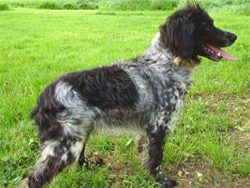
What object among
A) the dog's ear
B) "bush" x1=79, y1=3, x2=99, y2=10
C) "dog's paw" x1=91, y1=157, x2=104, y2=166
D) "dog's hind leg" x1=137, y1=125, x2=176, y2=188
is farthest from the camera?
"bush" x1=79, y1=3, x2=99, y2=10

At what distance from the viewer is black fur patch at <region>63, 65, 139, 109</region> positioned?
238 centimetres

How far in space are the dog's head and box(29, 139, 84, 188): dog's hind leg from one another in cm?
138

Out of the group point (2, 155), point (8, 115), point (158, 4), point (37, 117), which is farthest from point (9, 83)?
point (158, 4)

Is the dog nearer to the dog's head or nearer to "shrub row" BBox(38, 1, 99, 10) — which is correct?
the dog's head

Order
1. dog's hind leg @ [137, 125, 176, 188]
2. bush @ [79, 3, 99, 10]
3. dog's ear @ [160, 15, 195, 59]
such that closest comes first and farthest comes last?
dog's ear @ [160, 15, 195, 59], dog's hind leg @ [137, 125, 176, 188], bush @ [79, 3, 99, 10]

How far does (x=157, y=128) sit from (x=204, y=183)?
775 millimetres

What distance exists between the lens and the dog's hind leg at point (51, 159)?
2318 millimetres

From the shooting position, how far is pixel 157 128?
2701mm

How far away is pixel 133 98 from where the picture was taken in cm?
252

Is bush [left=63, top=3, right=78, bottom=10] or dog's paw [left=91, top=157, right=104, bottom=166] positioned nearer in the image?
dog's paw [left=91, top=157, right=104, bottom=166]

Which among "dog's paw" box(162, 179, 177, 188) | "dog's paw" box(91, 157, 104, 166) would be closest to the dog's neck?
"dog's paw" box(162, 179, 177, 188)

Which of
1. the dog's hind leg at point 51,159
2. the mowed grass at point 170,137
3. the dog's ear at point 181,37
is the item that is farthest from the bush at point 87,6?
the dog's hind leg at point 51,159

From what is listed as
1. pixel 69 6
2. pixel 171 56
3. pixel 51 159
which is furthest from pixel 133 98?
pixel 69 6

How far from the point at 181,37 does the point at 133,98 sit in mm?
790
